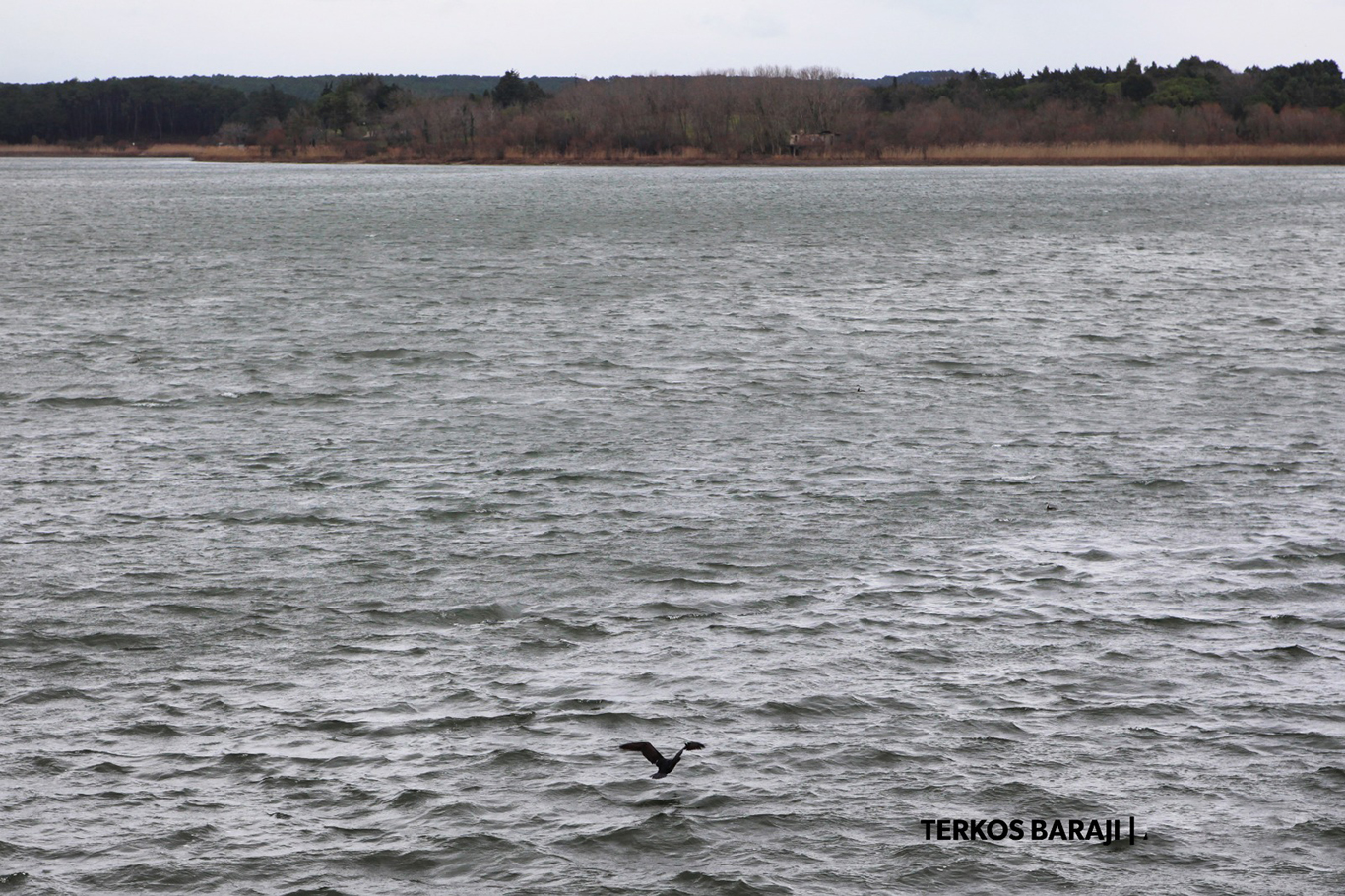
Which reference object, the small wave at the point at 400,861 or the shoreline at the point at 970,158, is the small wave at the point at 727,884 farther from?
the shoreline at the point at 970,158

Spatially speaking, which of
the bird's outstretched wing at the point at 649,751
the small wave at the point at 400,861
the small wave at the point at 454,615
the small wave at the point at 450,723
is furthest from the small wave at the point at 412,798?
the small wave at the point at 454,615

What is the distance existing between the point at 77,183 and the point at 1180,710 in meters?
134

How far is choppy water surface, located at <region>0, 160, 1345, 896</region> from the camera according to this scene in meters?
8.65

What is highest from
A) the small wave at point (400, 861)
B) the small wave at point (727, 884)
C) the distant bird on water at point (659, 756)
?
the distant bird on water at point (659, 756)

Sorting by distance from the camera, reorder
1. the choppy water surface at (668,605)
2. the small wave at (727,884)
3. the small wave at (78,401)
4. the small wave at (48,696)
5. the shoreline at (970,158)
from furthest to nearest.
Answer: the shoreline at (970,158) → the small wave at (78,401) → the small wave at (48,696) → the choppy water surface at (668,605) → the small wave at (727,884)

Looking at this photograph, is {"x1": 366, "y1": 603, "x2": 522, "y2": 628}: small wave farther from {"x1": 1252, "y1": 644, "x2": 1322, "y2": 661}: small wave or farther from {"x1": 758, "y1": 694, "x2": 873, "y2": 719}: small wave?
{"x1": 1252, "y1": 644, "x2": 1322, "y2": 661}: small wave

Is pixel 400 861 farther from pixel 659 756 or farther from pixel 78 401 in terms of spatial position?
pixel 78 401

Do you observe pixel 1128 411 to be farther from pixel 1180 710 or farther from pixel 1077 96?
pixel 1077 96

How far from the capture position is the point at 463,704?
10.5 metres

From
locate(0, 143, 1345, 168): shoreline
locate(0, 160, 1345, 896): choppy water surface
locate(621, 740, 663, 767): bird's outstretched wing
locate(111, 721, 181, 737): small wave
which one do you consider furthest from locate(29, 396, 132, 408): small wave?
locate(0, 143, 1345, 168): shoreline

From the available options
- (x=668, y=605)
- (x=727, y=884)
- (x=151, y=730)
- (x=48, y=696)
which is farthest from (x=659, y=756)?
(x=48, y=696)

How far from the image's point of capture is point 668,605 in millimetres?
12922

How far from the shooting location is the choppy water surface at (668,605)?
865 centimetres

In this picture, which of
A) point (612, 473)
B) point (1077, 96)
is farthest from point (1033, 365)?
point (1077, 96)
